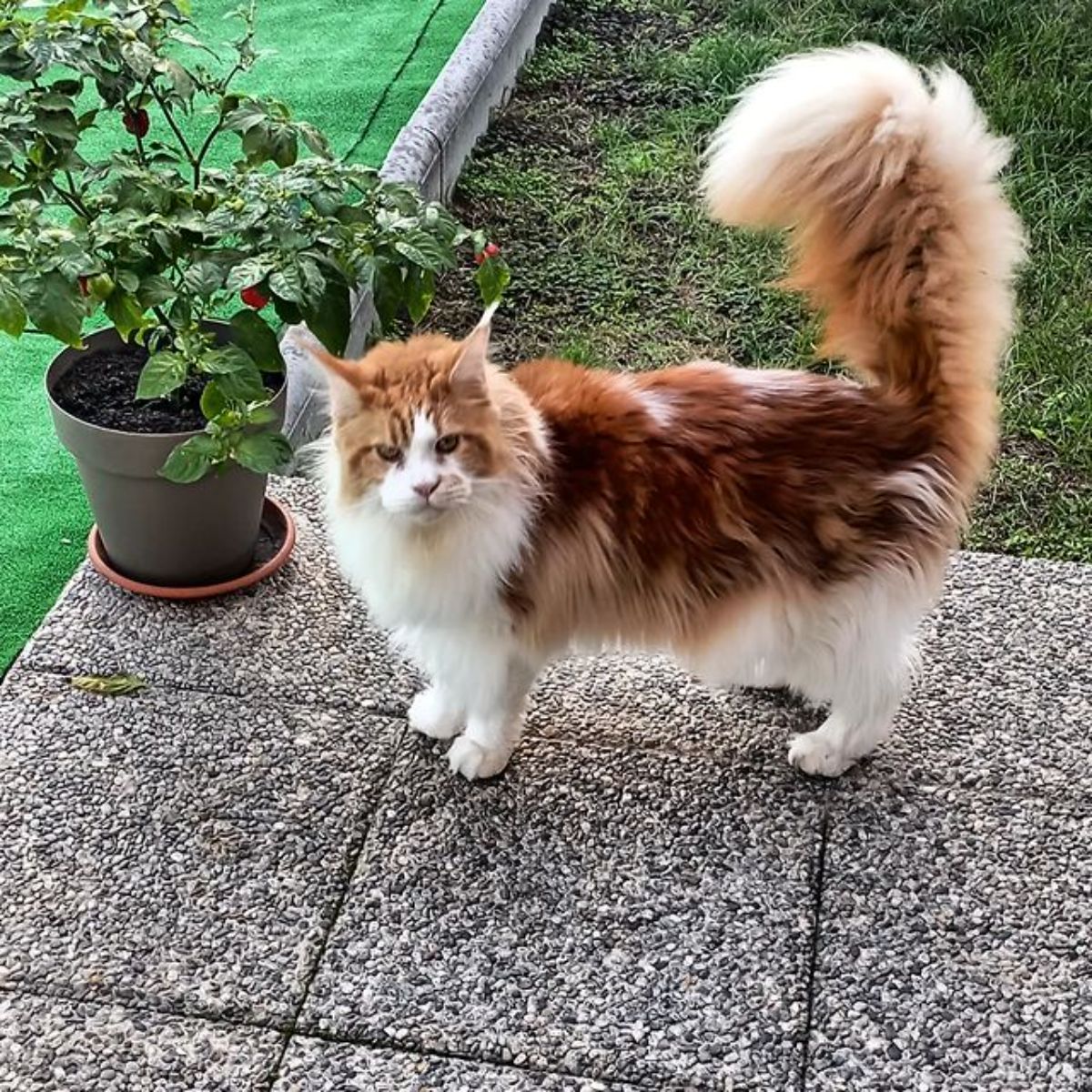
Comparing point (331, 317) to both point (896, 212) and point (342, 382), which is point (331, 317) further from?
point (896, 212)

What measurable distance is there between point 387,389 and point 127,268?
0.56m

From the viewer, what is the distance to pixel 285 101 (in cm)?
414

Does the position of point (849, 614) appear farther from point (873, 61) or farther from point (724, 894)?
point (873, 61)

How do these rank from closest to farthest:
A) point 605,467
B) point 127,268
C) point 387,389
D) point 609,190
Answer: point 387,389
point 605,467
point 127,268
point 609,190

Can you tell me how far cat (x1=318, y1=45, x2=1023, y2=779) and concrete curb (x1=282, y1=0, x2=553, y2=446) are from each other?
97cm

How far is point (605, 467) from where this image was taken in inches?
79.4

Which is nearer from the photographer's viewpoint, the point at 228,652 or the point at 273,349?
the point at 273,349

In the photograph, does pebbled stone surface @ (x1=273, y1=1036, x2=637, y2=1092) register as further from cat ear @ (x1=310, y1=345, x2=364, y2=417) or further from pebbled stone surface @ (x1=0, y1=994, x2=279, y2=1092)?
cat ear @ (x1=310, y1=345, x2=364, y2=417)

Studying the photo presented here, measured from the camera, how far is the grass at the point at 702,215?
3217 millimetres

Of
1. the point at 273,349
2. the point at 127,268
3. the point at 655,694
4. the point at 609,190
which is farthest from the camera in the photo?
the point at 609,190

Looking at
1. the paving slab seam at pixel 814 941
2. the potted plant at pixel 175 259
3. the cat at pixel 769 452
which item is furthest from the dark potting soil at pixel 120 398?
the paving slab seam at pixel 814 941

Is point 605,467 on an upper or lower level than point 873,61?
lower

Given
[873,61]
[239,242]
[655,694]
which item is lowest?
[655,694]

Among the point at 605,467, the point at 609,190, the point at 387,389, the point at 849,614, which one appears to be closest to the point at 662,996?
the point at 849,614
